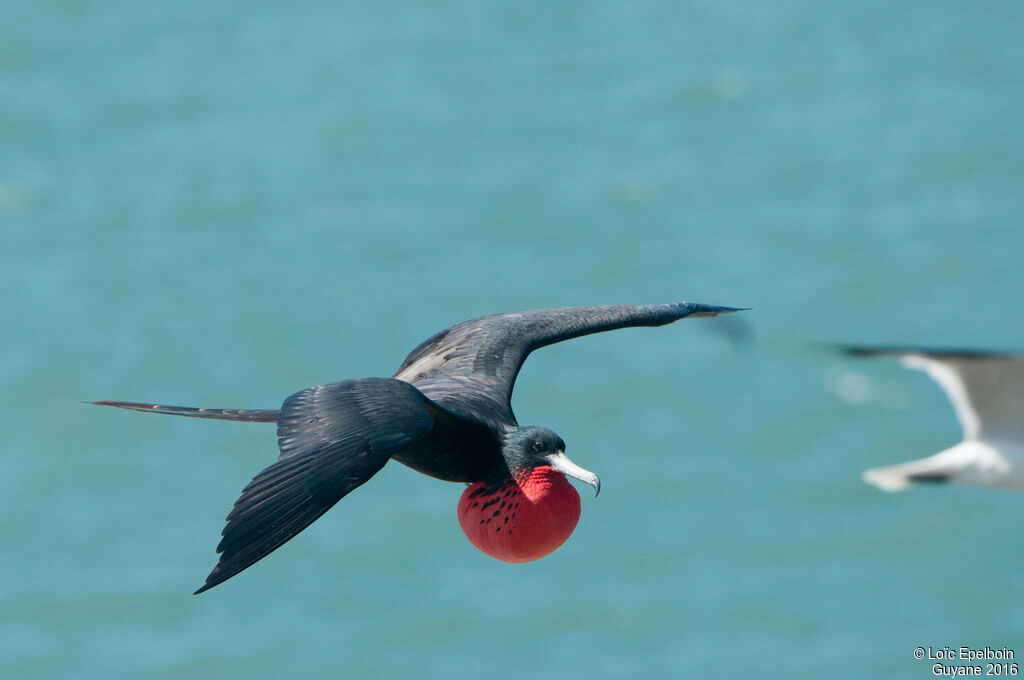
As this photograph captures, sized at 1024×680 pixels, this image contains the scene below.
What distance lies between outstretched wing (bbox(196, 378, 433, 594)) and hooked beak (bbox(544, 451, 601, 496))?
0.74 meters

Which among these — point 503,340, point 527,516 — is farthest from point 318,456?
point 503,340

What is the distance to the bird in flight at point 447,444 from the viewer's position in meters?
7.55

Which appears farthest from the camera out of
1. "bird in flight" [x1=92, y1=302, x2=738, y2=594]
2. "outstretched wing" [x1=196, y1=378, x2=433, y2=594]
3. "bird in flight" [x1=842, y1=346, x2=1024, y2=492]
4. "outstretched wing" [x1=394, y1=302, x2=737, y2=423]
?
"bird in flight" [x1=842, y1=346, x2=1024, y2=492]

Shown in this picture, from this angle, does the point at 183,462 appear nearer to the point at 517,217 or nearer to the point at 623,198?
the point at 517,217

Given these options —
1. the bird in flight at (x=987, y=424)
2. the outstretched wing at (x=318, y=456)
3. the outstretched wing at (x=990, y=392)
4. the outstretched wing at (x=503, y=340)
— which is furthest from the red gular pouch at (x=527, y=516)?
the outstretched wing at (x=990, y=392)

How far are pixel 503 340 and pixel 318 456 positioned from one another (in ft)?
9.31

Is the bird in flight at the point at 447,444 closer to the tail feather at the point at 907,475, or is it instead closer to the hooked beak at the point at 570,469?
the hooked beak at the point at 570,469

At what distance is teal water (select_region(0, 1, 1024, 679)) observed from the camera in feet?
90.3

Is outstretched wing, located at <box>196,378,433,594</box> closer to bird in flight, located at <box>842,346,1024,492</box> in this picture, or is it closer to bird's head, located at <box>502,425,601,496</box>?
bird's head, located at <box>502,425,601,496</box>

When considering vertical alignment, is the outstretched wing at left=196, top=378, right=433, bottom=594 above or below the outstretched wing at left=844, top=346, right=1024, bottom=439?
below

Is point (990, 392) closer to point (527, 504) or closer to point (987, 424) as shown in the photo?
point (987, 424)

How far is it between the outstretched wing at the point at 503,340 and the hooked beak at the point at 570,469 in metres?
1.15

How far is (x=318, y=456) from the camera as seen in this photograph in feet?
25.8

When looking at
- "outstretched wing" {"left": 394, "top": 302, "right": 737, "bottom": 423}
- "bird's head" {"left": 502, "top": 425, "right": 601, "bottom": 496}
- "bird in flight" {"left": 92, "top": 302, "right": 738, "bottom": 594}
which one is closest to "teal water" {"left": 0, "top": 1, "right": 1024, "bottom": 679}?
"outstretched wing" {"left": 394, "top": 302, "right": 737, "bottom": 423}
